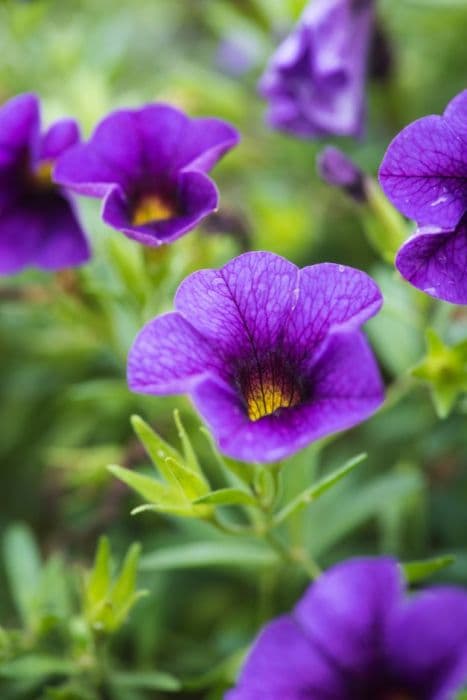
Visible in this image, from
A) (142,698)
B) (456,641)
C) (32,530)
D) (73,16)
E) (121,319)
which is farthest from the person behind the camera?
(73,16)

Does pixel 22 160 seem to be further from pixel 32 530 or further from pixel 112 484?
pixel 32 530

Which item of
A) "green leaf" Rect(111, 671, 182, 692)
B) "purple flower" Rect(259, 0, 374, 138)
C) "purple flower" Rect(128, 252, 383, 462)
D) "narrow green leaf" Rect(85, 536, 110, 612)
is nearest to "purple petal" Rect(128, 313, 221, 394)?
"purple flower" Rect(128, 252, 383, 462)

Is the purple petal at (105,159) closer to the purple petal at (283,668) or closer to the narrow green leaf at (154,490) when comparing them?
the narrow green leaf at (154,490)

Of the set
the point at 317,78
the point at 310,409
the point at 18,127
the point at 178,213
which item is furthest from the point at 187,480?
the point at 317,78

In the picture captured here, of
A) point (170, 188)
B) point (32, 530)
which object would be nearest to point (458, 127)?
point (170, 188)

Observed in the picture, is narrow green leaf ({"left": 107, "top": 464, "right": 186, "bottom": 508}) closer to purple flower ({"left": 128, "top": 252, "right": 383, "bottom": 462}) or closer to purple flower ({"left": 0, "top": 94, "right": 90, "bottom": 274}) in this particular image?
purple flower ({"left": 128, "top": 252, "right": 383, "bottom": 462})

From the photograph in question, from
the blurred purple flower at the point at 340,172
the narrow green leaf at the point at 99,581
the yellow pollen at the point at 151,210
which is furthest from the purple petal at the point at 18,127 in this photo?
the narrow green leaf at the point at 99,581
